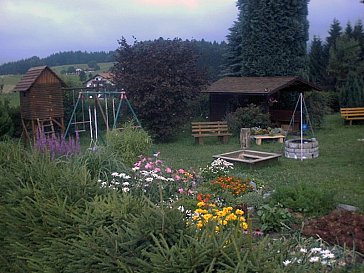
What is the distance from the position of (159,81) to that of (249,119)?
405cm

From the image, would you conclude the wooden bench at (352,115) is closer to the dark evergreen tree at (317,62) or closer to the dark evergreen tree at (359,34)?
the dark evergreen tree at (317,62)

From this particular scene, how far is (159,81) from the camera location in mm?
18219

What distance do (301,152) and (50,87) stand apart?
29.9 ft

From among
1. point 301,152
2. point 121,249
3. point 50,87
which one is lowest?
point 301,152

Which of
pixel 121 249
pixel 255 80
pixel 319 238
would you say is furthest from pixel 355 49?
pixel 121 249

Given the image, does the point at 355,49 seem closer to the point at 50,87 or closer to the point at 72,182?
the point at 50,87

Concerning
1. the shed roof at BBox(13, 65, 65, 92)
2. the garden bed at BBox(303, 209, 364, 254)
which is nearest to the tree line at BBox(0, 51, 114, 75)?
the shed roof at BBox(13, 65, 65, 92)

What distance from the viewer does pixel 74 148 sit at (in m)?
7.28

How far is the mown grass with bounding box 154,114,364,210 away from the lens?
9.23m

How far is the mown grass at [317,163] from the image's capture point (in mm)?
9234

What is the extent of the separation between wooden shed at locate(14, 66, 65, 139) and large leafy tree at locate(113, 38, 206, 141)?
9.78 feet

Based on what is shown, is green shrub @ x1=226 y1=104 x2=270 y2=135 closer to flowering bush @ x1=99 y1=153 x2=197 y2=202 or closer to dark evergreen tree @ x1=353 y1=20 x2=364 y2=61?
flowering bush @ x1=99 y1=153 x2=197 y2=202

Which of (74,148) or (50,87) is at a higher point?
(50,87)

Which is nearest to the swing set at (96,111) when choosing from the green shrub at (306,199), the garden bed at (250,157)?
the garden bed at (250,157)
